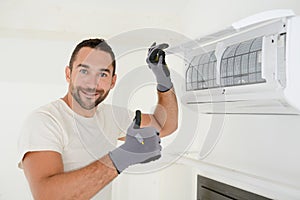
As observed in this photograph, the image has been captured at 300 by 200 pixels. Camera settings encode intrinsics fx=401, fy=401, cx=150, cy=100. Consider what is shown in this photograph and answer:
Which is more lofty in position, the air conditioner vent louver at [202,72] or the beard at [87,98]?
the air conditioner vent louver at [202,72]

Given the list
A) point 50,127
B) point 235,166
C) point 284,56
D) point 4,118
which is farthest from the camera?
point 4,118

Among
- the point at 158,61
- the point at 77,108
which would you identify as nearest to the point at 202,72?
the point at 158,61

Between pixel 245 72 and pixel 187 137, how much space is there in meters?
0.30

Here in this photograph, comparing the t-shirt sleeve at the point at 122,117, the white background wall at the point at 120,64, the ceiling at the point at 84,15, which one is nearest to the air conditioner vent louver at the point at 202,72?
the white background wall at the point at 120,64

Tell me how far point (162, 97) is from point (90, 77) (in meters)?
0.33

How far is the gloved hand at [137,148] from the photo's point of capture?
4.07 feet

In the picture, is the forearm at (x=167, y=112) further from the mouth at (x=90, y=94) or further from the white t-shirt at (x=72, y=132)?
the mouth at (x=90, y=94)

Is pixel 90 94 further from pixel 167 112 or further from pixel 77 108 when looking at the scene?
pixel 167 112

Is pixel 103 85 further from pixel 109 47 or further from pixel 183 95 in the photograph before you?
pixel 183 95

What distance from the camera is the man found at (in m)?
1.28

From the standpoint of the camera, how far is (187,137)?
4.52 ft

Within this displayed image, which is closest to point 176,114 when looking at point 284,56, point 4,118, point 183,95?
point 183,95

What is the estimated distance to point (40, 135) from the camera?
1.43 meters

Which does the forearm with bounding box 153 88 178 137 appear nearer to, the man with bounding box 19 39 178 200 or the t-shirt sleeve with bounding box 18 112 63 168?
the man with bounding box 19 39 178 200
